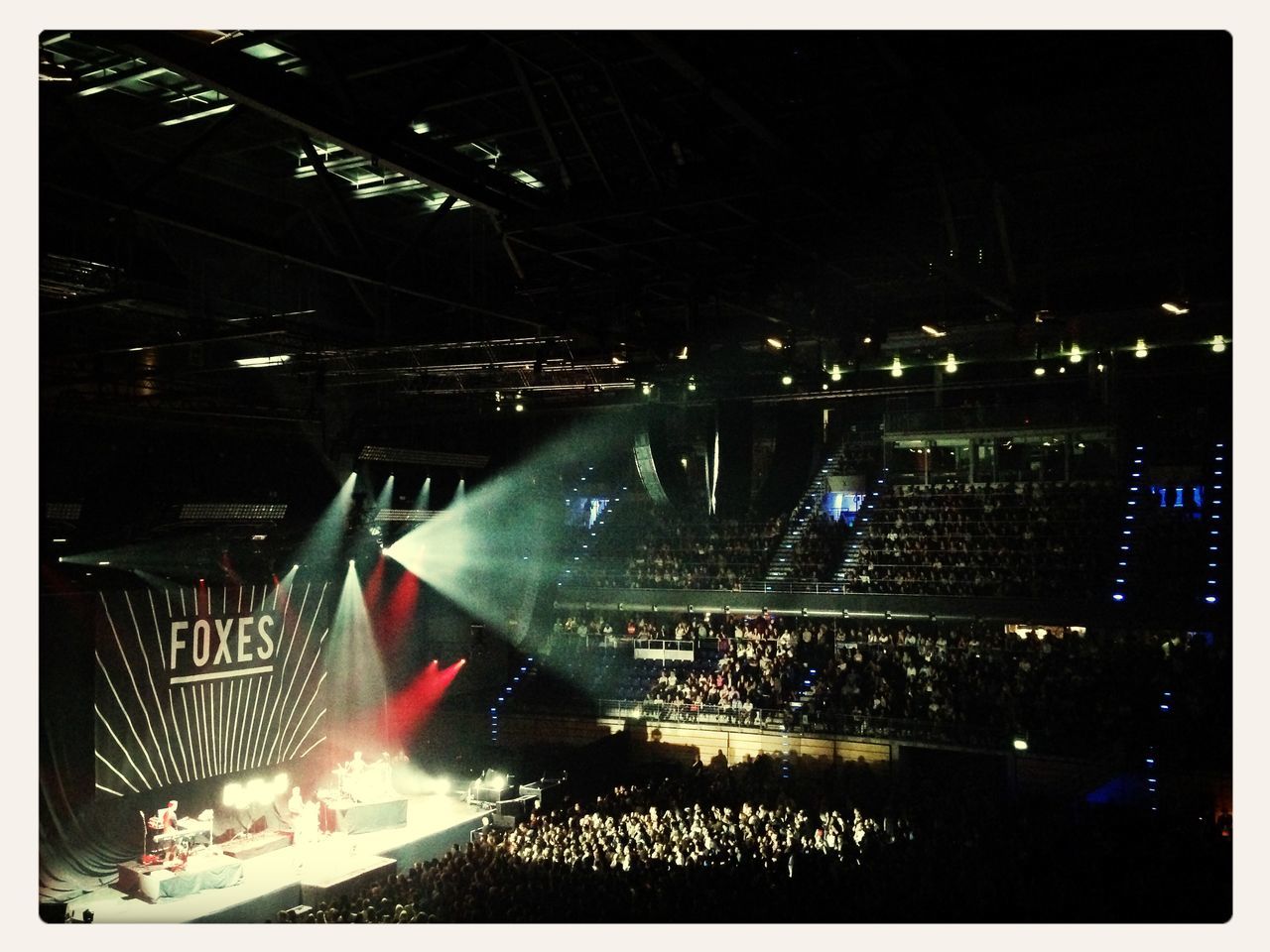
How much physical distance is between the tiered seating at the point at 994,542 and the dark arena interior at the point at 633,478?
76mm

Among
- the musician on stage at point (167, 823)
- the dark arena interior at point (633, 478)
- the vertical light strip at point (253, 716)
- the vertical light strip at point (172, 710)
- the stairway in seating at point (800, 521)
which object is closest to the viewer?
the dark arena interior at point (633, 478)

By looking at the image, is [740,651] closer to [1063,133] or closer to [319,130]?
[1063,133]

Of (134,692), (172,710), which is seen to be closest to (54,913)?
(134,692)

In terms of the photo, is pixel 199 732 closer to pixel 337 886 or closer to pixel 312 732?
pixel 312 732

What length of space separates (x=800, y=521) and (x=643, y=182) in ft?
41.5

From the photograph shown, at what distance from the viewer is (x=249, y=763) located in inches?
568

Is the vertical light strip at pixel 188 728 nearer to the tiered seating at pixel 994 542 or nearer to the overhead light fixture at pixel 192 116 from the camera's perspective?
the overhead light fixture at pixel 192 116

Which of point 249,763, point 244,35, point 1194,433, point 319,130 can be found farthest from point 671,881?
point 1194,433

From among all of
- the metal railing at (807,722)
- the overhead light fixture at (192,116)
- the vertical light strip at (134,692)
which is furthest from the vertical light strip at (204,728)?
the overhead light fixture at (192,116)

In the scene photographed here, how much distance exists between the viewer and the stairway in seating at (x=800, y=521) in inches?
703

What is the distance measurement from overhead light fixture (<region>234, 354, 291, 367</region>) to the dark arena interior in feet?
0.80

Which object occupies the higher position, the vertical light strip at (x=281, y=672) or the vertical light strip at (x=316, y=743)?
the vertical light strip at (x=281, y=672)

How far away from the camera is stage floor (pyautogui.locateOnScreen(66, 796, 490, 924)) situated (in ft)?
35.5

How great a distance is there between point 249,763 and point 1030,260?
461 inches
